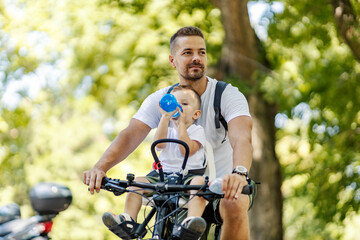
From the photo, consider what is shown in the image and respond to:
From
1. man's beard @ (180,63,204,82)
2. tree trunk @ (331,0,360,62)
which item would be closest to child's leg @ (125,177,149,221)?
man's beard @ (180,63,204,82)

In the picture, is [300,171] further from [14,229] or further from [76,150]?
[14,229]

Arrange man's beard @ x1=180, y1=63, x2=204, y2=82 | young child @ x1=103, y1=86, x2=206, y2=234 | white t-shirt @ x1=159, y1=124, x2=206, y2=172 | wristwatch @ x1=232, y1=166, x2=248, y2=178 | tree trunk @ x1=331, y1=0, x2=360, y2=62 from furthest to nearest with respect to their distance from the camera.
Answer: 1. tree trunk @ x1=331, y1=0, x2=360, y2=62
2. man's beard @ x1=180, y1=63, x2=204, y2=82
3. white t-shirt @ x1=159, y1=124, x2=206, y2=172
4. young child @ x1=103, y1=86, x2=206, y2=234
5. wristwatch @ x1=232, y1=166, x2=248, y2=178

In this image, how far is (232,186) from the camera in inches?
132

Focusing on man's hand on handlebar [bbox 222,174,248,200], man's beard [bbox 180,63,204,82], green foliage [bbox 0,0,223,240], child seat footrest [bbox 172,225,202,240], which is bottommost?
child seat footrest [bbox 172,225,202,240]

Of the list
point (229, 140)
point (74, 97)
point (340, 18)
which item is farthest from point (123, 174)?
point (229, 140)

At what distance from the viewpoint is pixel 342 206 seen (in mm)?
10047

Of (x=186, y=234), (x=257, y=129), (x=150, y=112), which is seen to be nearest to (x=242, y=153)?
(x=186, y=234)

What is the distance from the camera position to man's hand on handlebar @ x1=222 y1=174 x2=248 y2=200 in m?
3.34

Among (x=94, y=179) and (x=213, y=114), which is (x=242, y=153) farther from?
(x=94, y=179)

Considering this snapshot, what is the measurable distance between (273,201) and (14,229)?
28.0 ft

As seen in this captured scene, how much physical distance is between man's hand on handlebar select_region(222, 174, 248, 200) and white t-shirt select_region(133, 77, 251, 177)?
890 millimetres

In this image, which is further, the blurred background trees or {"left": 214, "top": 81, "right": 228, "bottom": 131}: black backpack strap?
the blurred background trees

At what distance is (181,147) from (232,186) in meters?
0.68

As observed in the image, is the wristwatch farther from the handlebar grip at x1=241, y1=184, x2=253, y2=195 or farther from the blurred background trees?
the blurred background trees
